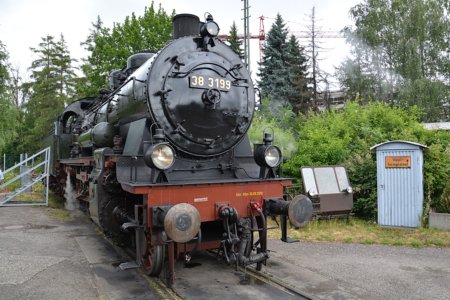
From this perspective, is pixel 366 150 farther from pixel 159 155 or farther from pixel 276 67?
pixel 276 67

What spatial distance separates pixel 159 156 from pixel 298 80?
2202 centimetres

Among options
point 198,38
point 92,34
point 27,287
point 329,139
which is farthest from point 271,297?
point 92,34

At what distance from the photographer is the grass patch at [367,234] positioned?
734 cm

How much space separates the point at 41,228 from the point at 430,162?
348 inches

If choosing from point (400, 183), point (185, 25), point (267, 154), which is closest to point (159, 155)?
point (267, 154)

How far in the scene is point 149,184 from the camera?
4371 millimetres

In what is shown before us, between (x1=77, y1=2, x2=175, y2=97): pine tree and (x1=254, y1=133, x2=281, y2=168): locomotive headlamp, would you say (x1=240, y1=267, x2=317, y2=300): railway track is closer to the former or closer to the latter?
(x1=254, y1=133, x2=281, y2=168): locomotive headlamp

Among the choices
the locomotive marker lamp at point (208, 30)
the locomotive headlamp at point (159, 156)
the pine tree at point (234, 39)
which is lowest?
the locomotive headlamp at point (159, 156)

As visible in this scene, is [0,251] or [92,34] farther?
[92,34]

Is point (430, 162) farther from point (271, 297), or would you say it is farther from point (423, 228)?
point (271, 297)

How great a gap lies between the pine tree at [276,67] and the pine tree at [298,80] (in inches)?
13.0

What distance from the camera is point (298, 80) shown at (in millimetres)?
25266

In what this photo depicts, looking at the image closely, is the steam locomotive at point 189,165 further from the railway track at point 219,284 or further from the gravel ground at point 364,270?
the gravel ground at point 364,270

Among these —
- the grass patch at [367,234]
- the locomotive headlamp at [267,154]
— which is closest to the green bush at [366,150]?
the grass patch at [367,234]
